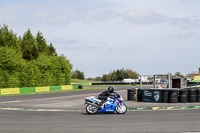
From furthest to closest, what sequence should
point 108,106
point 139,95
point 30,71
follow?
point 30,71, point 139,95, point 108,106

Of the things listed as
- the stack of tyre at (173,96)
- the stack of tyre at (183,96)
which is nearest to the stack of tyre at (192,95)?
the stack of tyre at (183,96)

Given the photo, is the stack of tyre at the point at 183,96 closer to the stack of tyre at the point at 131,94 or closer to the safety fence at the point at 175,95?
the safety fence at the point at 175,95

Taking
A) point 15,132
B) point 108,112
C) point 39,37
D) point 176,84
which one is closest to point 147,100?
point 108,112

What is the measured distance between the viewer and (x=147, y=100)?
82.2ft

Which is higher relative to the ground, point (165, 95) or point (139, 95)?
point (165, 95)

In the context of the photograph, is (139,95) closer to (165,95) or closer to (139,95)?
(139,95)

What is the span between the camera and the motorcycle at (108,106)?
16859 millimetres

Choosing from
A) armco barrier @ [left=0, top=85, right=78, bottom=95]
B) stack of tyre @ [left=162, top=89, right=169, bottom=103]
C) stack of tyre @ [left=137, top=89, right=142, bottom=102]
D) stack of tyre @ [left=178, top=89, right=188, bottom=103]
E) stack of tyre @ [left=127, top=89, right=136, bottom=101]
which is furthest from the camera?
armco barrier @ [left=0, top=85, right=78, bottom=95]

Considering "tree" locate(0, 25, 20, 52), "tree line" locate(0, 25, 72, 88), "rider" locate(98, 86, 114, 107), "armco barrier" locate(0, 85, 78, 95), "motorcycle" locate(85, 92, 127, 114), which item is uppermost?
"tree" locate(0, 25, 20, 52)

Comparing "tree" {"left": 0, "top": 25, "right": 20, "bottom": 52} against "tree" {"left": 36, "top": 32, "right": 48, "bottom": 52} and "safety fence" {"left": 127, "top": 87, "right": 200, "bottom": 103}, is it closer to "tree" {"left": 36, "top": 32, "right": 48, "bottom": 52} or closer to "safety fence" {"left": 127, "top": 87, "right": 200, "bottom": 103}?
"tree" {"left": 36, "top": 32, "right": 48, "bottom": 52}

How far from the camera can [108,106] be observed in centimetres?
1689

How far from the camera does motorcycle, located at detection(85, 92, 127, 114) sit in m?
16.9

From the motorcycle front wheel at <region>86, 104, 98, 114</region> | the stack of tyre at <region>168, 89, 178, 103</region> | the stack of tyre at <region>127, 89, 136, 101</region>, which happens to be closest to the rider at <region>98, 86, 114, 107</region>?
the motorcycle front wheel at <region>86, 104, 98, 114</region>

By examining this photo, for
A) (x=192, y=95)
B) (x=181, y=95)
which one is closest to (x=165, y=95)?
(x=181, y=95)
